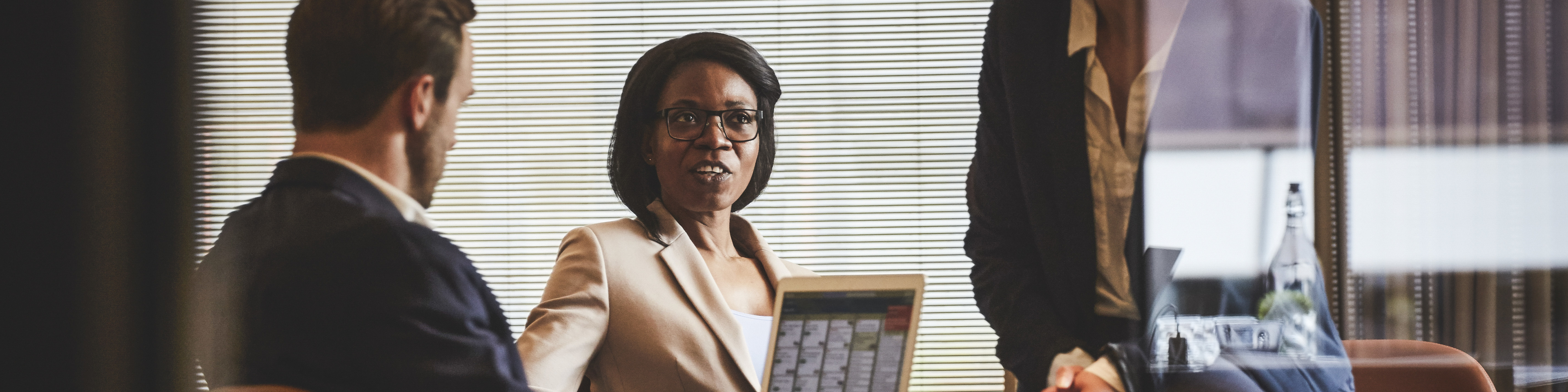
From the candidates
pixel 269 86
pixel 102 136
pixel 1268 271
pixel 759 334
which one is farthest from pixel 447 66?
pixel 1268 271

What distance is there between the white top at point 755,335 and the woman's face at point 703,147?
13 cm

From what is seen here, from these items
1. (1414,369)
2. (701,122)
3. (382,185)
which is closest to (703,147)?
(701,122)

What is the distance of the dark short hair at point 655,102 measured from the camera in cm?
88

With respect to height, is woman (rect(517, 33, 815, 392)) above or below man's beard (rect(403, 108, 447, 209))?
below

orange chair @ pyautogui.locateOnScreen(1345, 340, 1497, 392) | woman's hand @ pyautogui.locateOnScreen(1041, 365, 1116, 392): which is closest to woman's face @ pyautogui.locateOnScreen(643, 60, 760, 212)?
woman's hand @ pyautogui.locateOnScreen(1041, 365, 1116, 392)

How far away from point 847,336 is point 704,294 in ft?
0.70

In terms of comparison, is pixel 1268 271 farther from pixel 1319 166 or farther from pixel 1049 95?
pixel 1319 166

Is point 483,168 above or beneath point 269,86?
beneath

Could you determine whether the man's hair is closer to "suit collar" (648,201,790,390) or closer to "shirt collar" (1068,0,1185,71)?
"suit collar" (648,201,790,390)

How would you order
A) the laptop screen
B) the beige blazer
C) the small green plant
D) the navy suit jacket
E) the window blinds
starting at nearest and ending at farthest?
the navy suit jacket
the laptop screen
the beige blazer
the small green plant
the window blinds

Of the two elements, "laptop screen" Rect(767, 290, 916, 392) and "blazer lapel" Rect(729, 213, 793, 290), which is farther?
"blazer lapel" Rect(729, 213, 793, 290)

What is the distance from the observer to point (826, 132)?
1.57 meters

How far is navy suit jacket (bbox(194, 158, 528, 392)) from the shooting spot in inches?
19.5

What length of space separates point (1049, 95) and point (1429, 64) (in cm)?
107
